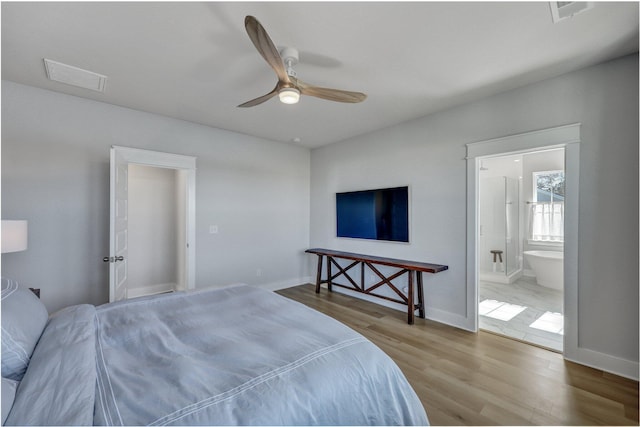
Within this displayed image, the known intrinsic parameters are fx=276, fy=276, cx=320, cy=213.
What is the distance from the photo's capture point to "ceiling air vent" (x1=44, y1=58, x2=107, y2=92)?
2.35 m

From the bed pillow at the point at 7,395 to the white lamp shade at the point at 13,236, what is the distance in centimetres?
151

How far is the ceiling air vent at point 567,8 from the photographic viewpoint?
1632 mm

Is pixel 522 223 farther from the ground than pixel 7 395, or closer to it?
farther from the ground

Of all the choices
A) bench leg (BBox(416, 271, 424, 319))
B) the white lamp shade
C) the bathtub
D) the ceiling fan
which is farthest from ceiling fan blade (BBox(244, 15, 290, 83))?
the bathtub

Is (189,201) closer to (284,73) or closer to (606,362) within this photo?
(284,73)

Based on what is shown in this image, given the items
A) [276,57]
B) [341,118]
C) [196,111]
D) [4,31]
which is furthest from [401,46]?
[4,31]

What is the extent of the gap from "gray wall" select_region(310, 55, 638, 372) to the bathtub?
8.21 ft

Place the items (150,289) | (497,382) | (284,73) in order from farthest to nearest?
1. (150,289)
2. (497,382)
3. (284,73)

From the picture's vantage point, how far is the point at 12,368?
1.10 meters

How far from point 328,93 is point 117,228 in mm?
2606

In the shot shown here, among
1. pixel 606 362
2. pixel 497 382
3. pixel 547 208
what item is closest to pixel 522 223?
pixel 547 208

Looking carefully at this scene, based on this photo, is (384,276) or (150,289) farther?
(150,289)

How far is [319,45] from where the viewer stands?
6.79ft

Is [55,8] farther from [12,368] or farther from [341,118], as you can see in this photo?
[341,118]
